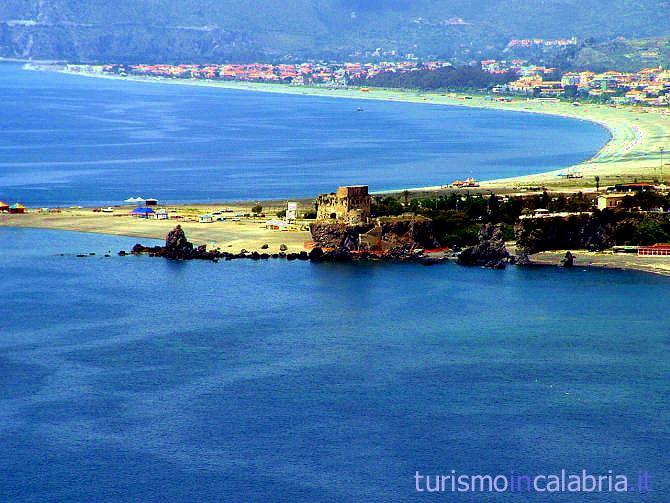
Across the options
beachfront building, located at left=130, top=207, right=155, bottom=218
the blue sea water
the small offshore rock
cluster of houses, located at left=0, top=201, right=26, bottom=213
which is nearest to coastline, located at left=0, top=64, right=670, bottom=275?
the small offshore rock

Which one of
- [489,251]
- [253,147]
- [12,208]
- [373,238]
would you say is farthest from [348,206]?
[253,147]

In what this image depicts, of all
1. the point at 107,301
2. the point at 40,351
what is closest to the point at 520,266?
the point at 107,301

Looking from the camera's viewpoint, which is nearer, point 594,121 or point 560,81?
point 594,121

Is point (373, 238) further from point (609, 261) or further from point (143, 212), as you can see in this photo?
point (143, 212)

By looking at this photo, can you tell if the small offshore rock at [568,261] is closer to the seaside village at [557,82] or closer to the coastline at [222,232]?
the coastline at [222,232]

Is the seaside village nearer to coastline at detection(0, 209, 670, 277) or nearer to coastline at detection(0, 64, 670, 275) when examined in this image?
coastline at detection(0, 64, 670, 275)

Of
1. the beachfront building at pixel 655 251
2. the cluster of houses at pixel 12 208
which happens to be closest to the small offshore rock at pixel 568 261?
the beachfront building at pixel 655 251
